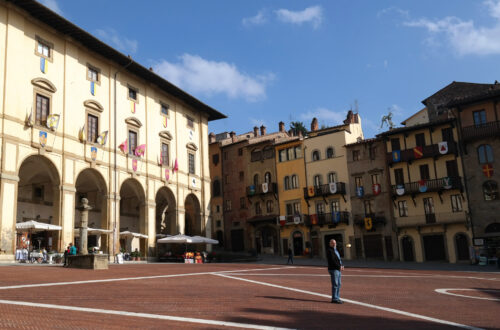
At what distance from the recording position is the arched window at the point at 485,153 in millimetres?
36594

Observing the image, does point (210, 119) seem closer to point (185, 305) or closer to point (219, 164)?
point (219, 164)

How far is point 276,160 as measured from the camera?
48938 millimetres

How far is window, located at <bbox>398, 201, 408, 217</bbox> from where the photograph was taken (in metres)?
39.8

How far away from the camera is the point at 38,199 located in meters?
31.6

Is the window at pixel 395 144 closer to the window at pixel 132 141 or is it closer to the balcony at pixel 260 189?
the balcony at pixel 260 189

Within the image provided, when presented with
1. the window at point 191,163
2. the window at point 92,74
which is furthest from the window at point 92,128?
the window at point 191,163

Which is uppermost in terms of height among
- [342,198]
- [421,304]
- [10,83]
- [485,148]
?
[10,83]

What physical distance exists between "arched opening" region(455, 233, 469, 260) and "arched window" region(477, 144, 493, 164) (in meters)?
6.13

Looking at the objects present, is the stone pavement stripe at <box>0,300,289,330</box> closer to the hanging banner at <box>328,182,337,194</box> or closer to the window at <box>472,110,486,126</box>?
the window at <box>472,110,486,126</box>

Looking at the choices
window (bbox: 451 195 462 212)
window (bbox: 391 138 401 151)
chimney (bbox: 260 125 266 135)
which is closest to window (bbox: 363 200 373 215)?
window (bbox: 391 138 401 151)

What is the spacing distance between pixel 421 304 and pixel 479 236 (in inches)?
1086

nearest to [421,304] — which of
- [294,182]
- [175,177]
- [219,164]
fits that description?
[175,177]

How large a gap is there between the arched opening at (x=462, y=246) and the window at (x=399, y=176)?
247 inches

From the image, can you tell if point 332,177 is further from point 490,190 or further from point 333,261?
point 333,261
